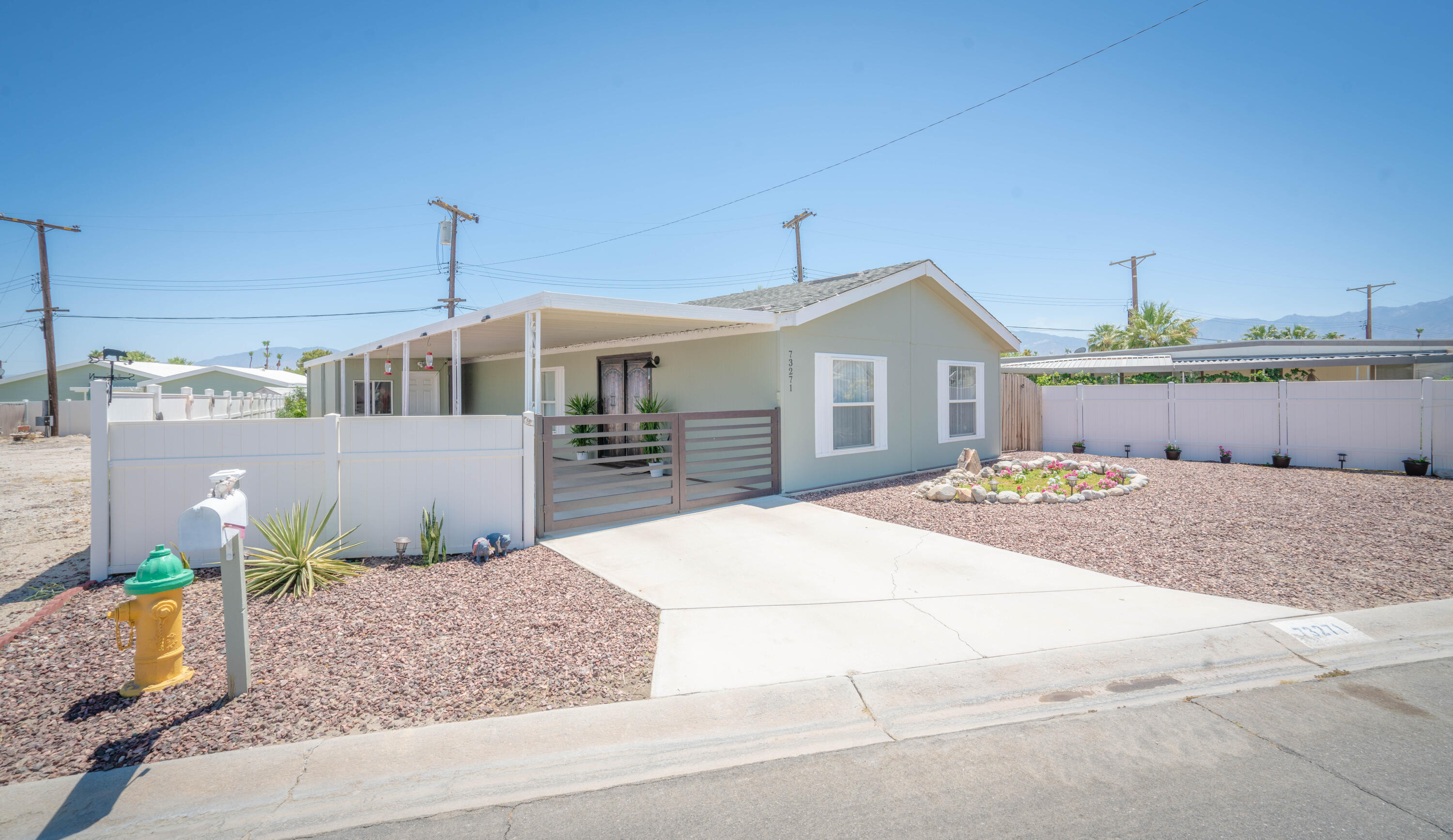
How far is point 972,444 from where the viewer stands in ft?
41.4

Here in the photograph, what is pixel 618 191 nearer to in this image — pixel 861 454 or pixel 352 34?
pixel 352 34

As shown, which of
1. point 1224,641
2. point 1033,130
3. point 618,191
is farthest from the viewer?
point 618,191

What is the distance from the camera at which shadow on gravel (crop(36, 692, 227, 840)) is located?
2.26m

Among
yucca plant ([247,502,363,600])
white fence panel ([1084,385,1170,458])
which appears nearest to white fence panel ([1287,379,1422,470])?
white fence panel ([1084,385,1170,458])

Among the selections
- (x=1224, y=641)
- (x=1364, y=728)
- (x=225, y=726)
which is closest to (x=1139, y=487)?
(x=1224, y=641)

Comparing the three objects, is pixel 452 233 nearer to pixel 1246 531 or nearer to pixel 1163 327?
pixel 1246 531

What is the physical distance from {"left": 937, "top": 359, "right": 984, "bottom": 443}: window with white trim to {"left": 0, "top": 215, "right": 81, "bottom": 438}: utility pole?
2949 centimetres

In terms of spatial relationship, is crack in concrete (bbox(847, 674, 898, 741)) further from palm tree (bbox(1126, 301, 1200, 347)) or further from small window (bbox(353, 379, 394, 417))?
palm tree (bbox(1126, 301, 1200, 347))

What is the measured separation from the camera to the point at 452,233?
20547 mm

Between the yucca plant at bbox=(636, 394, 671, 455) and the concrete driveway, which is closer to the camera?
the concrete driveway

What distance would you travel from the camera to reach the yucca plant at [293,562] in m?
4.67

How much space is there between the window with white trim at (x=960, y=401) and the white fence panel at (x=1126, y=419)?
3.45 meters

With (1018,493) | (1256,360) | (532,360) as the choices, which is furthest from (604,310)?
(1256,360)

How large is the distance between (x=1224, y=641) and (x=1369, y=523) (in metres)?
5.23
